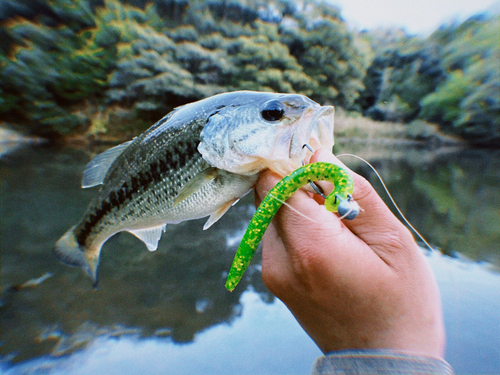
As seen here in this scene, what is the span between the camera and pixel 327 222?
72 cm

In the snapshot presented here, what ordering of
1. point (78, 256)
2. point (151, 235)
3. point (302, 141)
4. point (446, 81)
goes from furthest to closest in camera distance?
1. point (446, 81)
2. point (78, 256)
3. point (151, 235)
4. point (302, 141)

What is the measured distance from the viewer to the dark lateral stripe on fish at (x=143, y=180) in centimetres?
118

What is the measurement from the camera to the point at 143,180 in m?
1.31

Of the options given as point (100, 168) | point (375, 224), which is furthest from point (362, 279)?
point (100, 168)

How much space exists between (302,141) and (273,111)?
6.6 inches

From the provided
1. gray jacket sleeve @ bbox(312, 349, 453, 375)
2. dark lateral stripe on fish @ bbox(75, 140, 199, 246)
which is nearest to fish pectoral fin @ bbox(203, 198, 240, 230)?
dark lateral stripe on fish @ bbox(75, 140, 199, 246)

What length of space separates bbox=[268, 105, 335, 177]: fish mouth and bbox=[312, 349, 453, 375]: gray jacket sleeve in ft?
1.88

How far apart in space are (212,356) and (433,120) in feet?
81.7

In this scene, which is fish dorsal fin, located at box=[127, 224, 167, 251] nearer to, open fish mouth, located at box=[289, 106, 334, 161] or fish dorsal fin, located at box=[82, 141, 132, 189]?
fish dorsal fin, located at box=[82, 141, 132, 189]

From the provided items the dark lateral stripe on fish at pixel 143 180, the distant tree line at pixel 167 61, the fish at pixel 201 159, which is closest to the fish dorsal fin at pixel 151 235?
the fish at pixel 201 159

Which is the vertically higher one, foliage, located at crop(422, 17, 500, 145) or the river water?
foliage, located at crop(422, 17, 500, 145)

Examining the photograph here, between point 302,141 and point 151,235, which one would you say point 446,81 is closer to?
point 302,141

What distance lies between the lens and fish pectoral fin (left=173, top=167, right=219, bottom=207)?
1.11 meters

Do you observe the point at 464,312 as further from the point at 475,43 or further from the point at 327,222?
the point at 475,43
